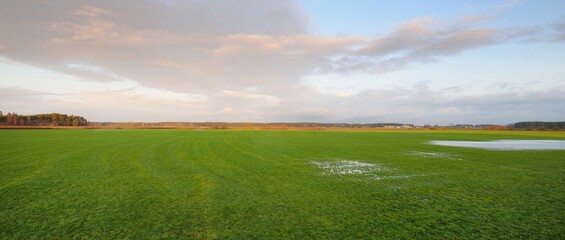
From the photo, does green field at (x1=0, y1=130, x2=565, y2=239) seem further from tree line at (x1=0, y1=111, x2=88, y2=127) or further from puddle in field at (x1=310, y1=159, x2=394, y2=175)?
tree line at (x1=0, y1=111, x2=88, y2=127)

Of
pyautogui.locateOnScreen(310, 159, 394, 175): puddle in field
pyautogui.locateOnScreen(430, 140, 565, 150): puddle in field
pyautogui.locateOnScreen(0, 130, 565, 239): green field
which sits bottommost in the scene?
pyautogui.locateOnScreen(0, 130, 565, 239): green field

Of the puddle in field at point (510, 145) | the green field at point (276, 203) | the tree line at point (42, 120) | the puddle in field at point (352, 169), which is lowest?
the green field at point (276, 203)

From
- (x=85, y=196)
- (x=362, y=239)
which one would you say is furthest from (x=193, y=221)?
(x=85, y=196)

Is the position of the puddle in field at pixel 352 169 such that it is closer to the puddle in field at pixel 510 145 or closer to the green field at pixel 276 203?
the green field at pixel 276 203

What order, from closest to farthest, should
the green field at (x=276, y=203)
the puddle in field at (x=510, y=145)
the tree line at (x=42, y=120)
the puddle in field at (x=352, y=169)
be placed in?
1. the green field at (x=276, y=203)
2. the puddle in field at (x=352, y=169)
3. the puddle in field at (x=510, y=145)
4. the tree line at (x=42, y=120)

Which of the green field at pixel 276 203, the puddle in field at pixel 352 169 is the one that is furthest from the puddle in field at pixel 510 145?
the puddle in field at pixel 352 169

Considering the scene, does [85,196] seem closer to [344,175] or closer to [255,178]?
[255,178]

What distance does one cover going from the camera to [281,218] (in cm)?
612

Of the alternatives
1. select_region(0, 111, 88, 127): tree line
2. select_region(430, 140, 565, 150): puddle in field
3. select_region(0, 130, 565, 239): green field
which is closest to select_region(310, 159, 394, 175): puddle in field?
select_region(0, 130, 565, 239): green field

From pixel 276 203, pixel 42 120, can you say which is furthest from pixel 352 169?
pixel 42 120

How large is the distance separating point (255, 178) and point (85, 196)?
488 centimetres

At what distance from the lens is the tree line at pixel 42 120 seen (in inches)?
4749

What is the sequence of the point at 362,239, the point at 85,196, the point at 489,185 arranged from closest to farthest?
the point at 362,239, the point at 85,196, the point at 489,185

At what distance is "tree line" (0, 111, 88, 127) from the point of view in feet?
396
